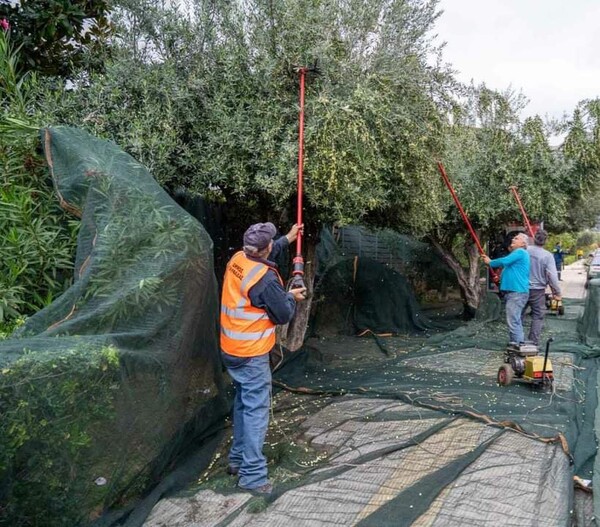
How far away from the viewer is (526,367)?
5.71 meters

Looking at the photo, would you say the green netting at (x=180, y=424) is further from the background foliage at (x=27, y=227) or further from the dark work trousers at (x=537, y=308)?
the dark work trousers at (x=537, y=308)

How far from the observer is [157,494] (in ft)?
11.5

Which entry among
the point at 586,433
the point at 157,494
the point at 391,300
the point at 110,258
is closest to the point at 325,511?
the point at 157,494

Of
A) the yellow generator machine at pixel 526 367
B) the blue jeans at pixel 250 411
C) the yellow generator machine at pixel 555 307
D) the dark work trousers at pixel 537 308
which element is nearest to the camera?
the blue jeans at pixel 250 411

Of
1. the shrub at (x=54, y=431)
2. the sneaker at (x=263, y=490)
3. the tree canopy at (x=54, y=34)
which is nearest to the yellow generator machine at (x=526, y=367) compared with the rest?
the sneaker at (x=263, y=490)

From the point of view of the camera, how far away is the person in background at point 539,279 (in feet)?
25.1

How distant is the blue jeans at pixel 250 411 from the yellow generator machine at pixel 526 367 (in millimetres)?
3002

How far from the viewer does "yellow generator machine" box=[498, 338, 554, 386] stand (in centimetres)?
562

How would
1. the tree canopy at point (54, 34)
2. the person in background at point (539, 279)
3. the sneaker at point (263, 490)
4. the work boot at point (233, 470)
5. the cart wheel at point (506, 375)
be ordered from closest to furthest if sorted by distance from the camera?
the sneaker at point (263, 490) → the work boot at point (233, 470) → the cart wheel at point (506, 375) → the tree canopy at point (54, 34) → the person in background at point (539, 279)

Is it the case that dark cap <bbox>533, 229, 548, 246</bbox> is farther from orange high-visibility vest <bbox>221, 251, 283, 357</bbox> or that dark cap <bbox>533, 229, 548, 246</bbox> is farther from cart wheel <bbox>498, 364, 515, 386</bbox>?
orange high-visibility vest <bbox>221, 251, 283, 357</bbox>

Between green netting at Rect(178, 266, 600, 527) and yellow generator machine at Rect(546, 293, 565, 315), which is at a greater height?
yellow generator machine at Rect(546, 293, 565, 315)

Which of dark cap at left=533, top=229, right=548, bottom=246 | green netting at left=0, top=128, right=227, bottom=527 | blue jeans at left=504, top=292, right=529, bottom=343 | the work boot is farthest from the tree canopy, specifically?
dark cap at left=533, top=229, right=548, bottom=246

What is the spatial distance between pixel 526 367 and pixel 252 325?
10.6 ft

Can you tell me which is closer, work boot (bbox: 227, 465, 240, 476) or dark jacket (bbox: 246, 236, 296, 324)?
dark jacket (bbox: 246, 236, 296, 324)
